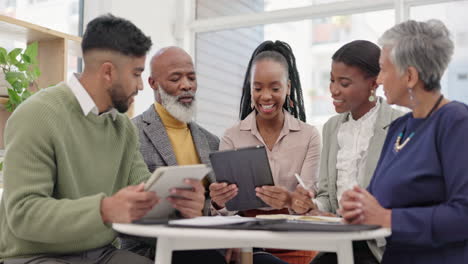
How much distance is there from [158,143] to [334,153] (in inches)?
34.0

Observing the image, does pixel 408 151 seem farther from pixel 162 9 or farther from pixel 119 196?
pixel 162 9

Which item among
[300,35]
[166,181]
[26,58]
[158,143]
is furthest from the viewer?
[300,35]

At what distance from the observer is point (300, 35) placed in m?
5.04

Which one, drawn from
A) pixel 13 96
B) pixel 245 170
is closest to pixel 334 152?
pixel 245 170

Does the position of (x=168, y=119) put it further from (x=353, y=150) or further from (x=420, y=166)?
(x=420, y=166)

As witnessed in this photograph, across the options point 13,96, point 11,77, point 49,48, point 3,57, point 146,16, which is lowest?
point 13,96

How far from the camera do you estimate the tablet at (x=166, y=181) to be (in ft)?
4.92

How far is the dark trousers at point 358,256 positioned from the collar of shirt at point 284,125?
766 mm

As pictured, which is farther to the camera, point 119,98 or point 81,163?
point 119,98

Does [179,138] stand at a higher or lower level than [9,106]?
lower

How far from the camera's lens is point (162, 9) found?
536cm

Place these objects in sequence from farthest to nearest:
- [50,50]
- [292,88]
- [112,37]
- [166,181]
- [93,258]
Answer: [50,50], [292,88], [112,37], [93,258], [166,181]

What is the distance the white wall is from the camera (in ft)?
15.5

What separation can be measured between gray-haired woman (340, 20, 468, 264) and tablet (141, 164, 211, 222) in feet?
1.48
